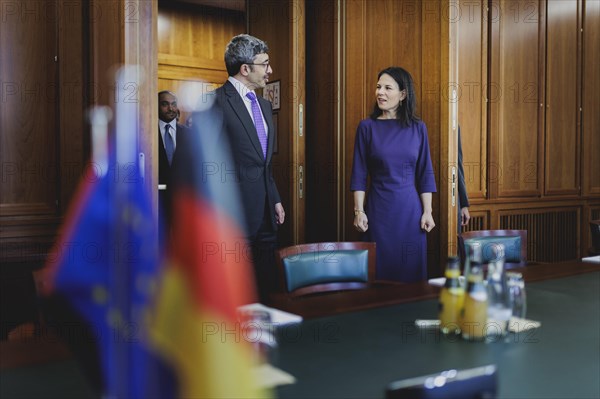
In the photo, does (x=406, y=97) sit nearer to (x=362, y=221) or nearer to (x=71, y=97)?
(x=362, y=221)

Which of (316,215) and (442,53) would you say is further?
(316,215)

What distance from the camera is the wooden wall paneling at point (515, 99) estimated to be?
474 centimetres

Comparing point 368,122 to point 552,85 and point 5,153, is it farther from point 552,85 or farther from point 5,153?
point 552,85

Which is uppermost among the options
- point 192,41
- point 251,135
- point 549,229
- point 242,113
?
point 192,41

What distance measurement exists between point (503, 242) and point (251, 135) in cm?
138

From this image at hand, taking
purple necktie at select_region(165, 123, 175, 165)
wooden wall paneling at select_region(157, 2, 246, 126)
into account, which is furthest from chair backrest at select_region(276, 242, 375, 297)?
wooden wall paneling at select_region(157, 2, 246, 126)

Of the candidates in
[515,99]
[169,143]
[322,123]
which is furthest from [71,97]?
[515,99]

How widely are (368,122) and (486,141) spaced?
1827mm

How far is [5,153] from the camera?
2.93 m

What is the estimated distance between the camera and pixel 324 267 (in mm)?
2125

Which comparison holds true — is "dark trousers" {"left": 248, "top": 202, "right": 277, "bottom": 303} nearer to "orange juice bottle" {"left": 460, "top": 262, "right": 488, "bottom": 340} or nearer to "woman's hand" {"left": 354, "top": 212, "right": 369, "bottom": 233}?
"woman's hand" {"left": 354, "top": 212, "right": 369, "bottom": 233}

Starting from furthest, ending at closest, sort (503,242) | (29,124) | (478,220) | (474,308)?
(478,220) < (29,124) < (503,242) < (474,308)

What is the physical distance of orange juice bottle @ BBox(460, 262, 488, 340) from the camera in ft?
4.30

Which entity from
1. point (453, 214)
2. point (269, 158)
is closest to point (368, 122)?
point (269, 158)
